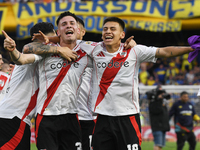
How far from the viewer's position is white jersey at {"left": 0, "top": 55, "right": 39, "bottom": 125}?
16.8ft

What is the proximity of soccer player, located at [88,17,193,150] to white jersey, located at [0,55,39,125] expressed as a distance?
3.13ft

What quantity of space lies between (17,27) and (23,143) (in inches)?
516

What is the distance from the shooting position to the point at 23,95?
5.13 metres

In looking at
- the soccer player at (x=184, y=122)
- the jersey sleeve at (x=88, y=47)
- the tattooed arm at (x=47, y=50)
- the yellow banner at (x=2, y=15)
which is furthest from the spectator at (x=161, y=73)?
the tattooed arm at (x=47, y=50)

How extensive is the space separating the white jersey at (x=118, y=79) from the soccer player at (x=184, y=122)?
271 inches

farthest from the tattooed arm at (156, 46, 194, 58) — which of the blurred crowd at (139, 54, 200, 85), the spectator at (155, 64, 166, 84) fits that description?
the spectator at (155, 64, 166, 84)

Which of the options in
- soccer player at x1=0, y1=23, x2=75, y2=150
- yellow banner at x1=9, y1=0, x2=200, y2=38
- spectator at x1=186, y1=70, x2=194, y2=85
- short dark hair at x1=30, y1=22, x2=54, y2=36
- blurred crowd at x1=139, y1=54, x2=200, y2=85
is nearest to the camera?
soccer player at x1=0, y1=23, x2=75, y2=150

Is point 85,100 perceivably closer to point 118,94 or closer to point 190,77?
point 118,94

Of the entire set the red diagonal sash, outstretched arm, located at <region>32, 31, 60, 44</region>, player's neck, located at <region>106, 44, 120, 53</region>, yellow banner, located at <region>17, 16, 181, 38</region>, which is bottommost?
the red diagonal sash

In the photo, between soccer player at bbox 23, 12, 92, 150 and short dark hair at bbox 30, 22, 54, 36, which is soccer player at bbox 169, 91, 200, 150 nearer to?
soccer player at bbox 23, 12, 92, 150

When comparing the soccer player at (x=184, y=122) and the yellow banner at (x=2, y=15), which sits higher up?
the yellow banner at (x=2, y=15)

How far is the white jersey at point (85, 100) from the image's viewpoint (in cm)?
587

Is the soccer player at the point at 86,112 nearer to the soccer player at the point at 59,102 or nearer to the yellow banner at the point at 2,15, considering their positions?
the soccer player at the point at 59,102

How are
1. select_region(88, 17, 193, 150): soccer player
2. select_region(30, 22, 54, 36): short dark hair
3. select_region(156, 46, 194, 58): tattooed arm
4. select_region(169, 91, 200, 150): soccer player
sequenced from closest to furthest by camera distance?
select_region(156, 46, 194, 58): tattooed arm → select_region(88, 17, 193, 150): soccer player → select_region(30, 22, 54, 36): short dark hair → select_region(169, 91, 200, 150): soccer player
